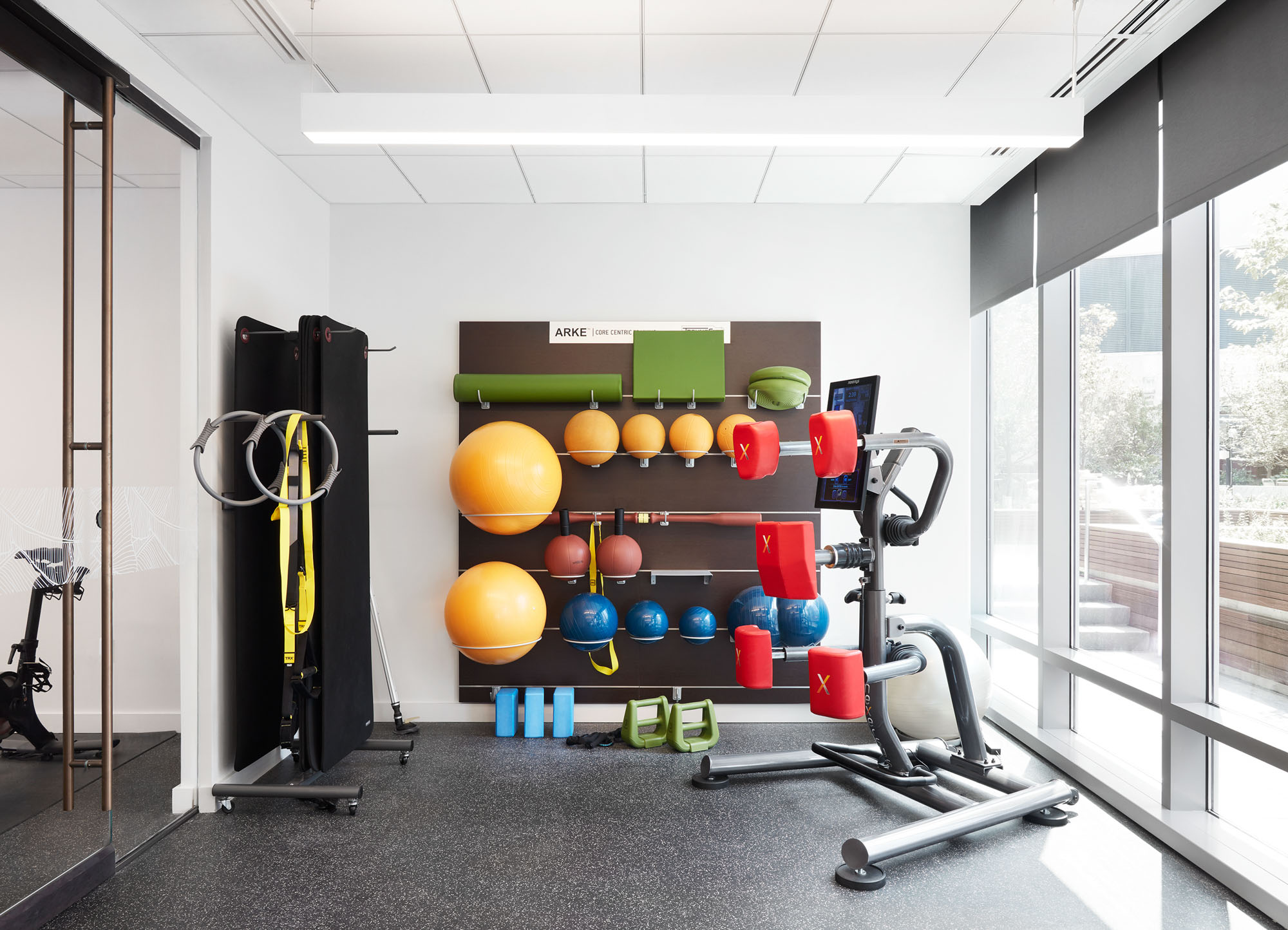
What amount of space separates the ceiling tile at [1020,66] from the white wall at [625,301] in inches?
55.6

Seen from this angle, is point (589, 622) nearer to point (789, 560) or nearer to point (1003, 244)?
point (789, 560)

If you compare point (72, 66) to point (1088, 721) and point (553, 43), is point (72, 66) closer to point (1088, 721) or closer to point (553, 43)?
point (553, 43)

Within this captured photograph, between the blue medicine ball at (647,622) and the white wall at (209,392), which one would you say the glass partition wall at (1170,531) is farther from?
the white wall at (209,392)

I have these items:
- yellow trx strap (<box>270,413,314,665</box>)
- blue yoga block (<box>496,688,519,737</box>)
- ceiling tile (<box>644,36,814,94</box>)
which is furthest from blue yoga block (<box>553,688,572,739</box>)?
ceiling tile (<box>644,36,814,94</box>)

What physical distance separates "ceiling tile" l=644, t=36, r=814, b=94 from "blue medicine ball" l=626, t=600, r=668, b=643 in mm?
2616

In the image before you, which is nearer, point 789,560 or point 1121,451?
point 789,560

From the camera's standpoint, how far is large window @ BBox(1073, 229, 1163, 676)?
348 cm

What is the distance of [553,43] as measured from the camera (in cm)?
310

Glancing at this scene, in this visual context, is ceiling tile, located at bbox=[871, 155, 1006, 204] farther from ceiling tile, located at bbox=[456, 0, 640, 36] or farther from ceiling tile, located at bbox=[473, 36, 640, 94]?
ceiling tile, located at bbox=[456, 0, 640, 36]

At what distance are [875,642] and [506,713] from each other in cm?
224

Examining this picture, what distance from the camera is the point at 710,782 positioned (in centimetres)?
373

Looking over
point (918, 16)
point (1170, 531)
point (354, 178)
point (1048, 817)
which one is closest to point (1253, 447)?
point (1170, 531)

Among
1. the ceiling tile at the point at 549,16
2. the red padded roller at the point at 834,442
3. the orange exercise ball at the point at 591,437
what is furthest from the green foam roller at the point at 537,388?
the ceiling tile at the point at 549,16

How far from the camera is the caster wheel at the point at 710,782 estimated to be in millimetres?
3717
